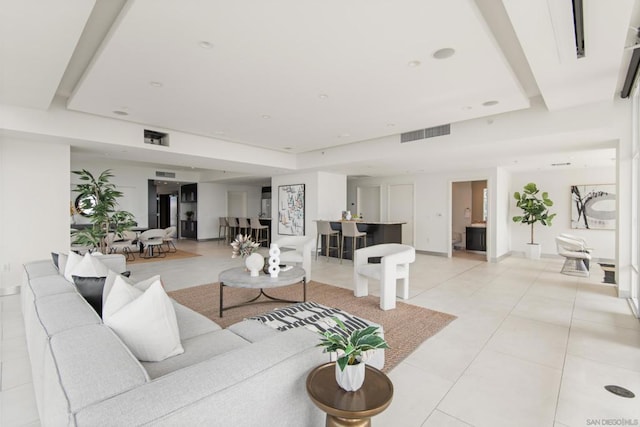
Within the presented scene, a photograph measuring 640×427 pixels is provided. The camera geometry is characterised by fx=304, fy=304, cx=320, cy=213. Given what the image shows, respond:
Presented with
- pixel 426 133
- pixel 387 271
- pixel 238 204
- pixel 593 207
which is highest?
pixel 426 133

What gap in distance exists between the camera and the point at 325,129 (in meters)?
5.45

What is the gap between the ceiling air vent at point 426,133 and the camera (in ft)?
17.9

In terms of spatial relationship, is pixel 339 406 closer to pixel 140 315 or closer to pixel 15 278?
pixel 140 315

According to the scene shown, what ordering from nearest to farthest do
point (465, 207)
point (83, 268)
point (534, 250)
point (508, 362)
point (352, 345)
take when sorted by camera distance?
point (352, 345) < point (508, 362) < point (83, 268) < point (534, 250) < point (465, 207)

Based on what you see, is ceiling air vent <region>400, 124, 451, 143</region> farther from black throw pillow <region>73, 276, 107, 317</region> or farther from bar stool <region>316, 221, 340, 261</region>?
black throw pillow <region>73, 276, 107, 317</region>

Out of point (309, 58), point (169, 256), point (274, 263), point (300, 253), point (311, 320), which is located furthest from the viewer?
point (169, 256)

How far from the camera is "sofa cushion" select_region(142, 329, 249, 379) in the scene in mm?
1618

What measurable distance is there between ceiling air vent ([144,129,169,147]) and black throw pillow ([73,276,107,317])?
387cm

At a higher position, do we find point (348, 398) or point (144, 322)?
point (144, 322)

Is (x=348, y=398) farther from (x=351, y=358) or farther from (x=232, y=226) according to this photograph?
(x=232, y=226)

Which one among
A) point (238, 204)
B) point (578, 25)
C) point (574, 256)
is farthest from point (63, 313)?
point (238, 204)

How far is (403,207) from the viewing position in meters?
9.70

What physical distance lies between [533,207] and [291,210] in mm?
6492

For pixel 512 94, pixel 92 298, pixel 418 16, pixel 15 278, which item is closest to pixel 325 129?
pixel 512 94
